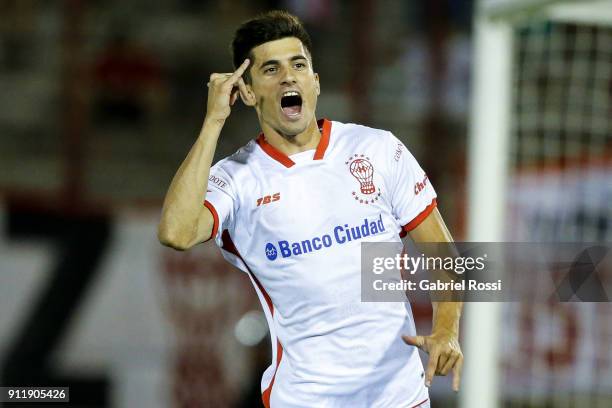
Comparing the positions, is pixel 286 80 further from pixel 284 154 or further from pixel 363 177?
pixel 363 177

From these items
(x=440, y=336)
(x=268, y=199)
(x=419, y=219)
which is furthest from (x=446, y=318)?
(x=268, y=199)

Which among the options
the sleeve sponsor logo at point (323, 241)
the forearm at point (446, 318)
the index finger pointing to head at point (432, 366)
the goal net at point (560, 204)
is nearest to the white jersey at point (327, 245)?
the sleeve sponsor logo at point (323, 241)

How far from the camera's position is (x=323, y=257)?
3.39 metres

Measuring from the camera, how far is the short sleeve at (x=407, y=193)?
11.6 feet

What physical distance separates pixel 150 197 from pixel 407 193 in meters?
5.56

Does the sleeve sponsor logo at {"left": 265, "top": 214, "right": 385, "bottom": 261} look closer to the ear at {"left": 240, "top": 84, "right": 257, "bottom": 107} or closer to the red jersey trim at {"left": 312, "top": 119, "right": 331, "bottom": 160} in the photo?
the red jersey trim at {"left": 312, "top": 119, "right": 331, "bottom": 160}

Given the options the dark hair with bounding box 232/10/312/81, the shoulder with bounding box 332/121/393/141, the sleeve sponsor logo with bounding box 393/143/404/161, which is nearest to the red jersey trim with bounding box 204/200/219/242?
the dark hair with bounding box 232/10/312/81

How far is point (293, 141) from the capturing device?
11.6ft

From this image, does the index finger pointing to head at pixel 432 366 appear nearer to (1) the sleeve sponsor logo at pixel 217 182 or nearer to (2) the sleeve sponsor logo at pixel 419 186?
(2) the sleeve sponsor logo at pixel 419 186

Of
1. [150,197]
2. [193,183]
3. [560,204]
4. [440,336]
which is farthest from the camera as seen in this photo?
[150,197]

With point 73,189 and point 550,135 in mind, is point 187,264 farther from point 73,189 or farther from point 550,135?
point 550,135

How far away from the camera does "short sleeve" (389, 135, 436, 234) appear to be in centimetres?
355

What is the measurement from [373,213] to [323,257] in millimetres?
232

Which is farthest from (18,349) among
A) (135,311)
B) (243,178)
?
(243,178)
